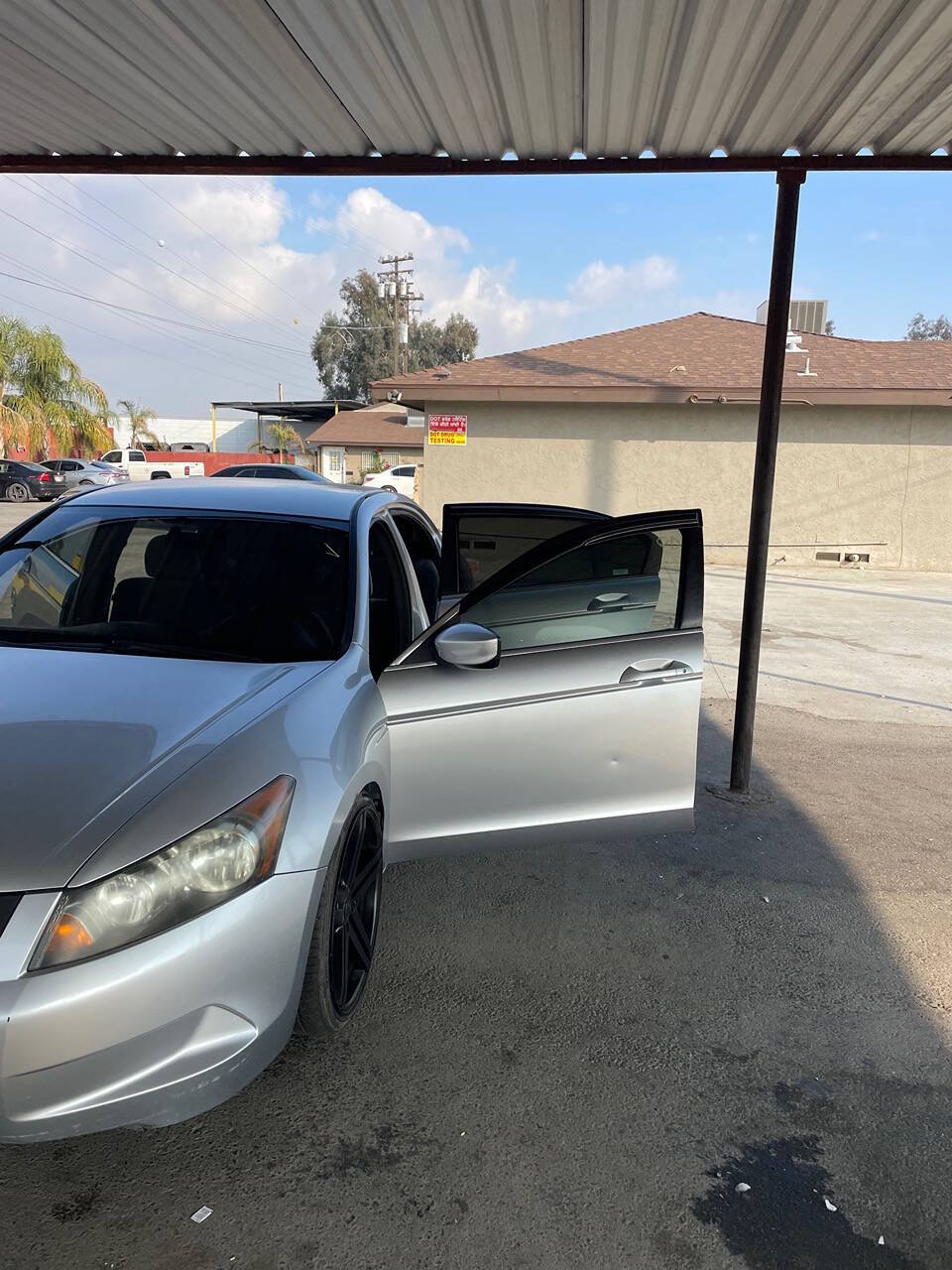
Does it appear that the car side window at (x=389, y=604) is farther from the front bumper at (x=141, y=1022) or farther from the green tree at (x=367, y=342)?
the green tree at (x=367, y=342)

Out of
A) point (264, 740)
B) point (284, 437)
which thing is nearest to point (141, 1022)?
point (264, 740)

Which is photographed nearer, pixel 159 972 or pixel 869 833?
pixel 159 972

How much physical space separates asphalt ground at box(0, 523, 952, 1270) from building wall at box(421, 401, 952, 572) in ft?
46.0

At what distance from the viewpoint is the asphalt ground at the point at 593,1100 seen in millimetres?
2180

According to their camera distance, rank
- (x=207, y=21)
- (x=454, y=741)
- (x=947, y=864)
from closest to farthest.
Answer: (x=454, y=741)
(x=207, y=21)
(x=947, y=864)

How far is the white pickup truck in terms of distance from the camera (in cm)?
3645

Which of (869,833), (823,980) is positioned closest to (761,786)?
(869,833)

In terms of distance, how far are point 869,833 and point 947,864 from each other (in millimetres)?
436

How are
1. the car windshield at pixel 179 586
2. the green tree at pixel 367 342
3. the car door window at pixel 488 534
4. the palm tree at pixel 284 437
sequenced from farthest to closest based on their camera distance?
the green tree at pixel 367 342, the palm tree at pixel 284 437, the car door window at pixel 488 534, the car windshield at pixel 179 586

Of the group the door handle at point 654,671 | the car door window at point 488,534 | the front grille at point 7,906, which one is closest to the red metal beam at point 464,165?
the car door window at point 488,534

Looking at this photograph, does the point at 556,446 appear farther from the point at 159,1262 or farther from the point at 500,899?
the point at 159,1262

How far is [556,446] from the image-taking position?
18.0 m

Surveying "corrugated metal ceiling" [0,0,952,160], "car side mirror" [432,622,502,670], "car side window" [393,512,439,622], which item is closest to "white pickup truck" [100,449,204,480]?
"corrugated metal ceiling" [0,0,952,160]

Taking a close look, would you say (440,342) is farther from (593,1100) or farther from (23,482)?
(593,1100)
